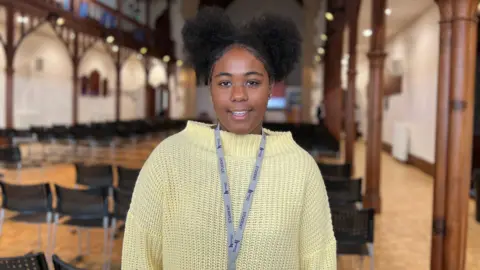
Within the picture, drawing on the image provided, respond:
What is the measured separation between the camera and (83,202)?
14.6ft

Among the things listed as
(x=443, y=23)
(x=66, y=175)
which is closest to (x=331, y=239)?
(x=443, y=23)

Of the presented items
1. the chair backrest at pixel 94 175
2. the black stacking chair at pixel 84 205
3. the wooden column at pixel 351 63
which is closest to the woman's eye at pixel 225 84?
the black stacking chair at pixel 84 205

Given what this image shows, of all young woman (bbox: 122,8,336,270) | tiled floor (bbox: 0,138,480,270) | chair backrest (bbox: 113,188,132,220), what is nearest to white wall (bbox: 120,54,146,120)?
tiled floor (bbox: 0,138,480,270)

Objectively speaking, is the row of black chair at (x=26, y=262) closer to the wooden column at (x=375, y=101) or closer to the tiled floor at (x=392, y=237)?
the tiled floor at (x=392, y=237)

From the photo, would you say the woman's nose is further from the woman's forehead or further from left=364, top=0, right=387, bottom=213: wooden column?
left=364, top=0, right=387, bottom=213: wooden column

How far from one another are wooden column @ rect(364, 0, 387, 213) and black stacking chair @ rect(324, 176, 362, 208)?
2.17m

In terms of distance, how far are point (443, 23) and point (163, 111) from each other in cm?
2675

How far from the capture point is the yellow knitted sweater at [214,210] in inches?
51.5

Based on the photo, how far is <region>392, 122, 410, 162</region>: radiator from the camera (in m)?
12.9

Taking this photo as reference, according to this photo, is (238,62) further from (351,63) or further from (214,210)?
(351,63)

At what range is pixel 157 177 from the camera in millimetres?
1319

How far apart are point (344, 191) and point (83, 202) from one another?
2.53 m

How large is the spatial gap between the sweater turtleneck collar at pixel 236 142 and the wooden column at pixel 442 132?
2579 millimetres

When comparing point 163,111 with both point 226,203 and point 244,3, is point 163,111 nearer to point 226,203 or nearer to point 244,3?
point 244,3
